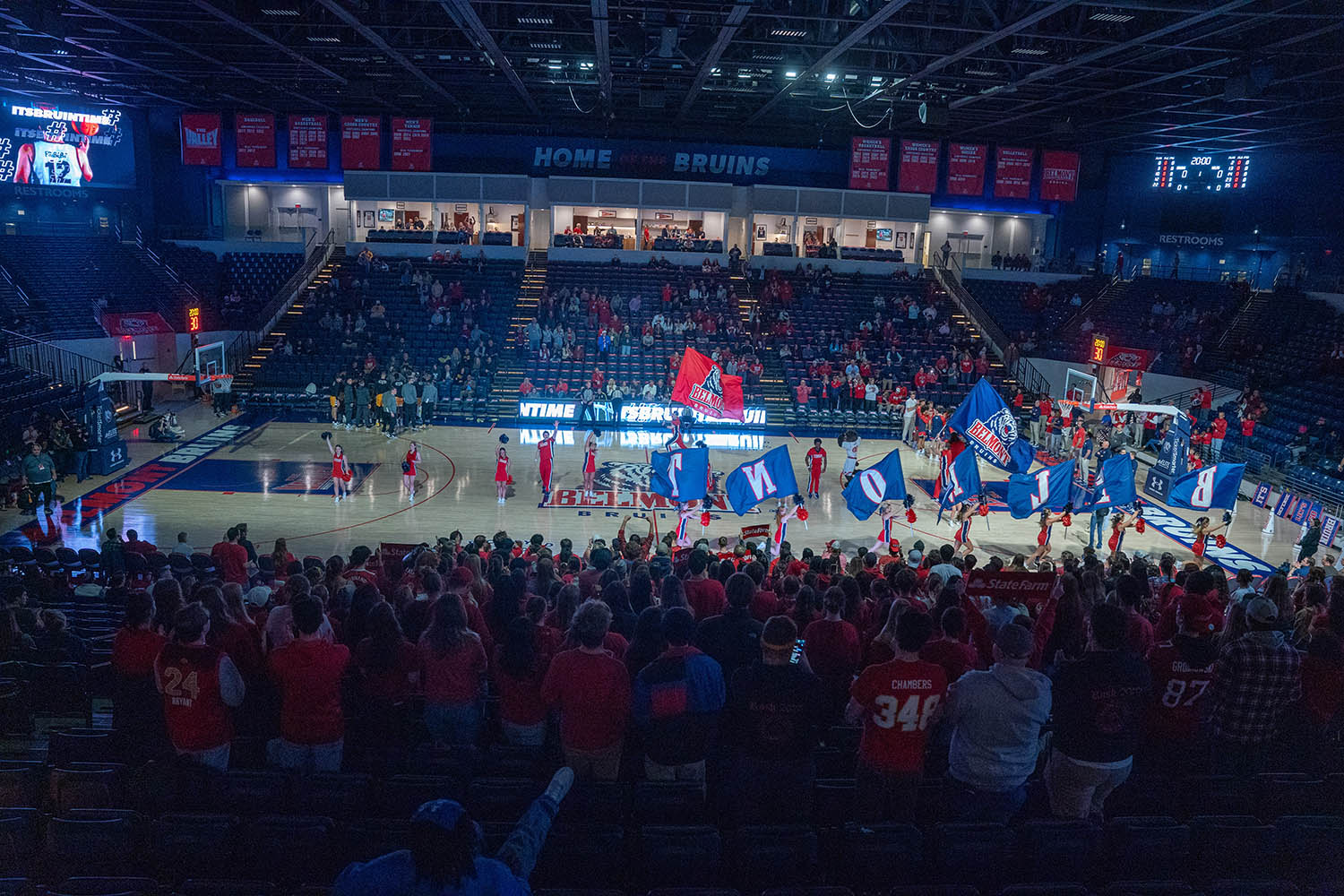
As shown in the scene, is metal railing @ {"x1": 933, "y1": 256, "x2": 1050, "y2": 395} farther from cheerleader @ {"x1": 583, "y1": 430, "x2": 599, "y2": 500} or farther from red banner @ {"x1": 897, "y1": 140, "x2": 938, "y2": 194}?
cheerleader @ {"x1": 583, "y1": 430, "x2": 599, "y2": 500}

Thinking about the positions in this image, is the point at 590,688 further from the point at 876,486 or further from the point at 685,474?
the point at 876,486

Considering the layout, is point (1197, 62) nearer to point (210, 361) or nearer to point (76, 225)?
point (210, 361)

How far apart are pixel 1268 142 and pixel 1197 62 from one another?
53.2ft

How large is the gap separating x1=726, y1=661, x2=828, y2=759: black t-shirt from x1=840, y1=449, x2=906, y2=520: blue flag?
10.2 m

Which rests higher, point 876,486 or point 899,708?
point 899,708

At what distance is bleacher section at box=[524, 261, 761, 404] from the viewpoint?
31.4 metres

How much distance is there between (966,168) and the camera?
3341cm

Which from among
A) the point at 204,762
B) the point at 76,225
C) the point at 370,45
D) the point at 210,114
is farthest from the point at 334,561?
the point at 76,225

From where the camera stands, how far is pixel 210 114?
111 feet

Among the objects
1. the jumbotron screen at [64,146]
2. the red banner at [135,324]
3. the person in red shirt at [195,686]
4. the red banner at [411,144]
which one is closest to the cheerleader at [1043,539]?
the person in red shirt at [195,686]

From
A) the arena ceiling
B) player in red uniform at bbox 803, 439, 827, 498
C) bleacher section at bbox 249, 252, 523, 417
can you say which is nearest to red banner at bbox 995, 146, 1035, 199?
the arena ceiling

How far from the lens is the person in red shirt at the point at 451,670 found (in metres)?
5.84

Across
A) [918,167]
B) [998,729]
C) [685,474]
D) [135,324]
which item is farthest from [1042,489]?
[135,324]

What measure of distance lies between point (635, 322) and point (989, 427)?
21193 millimetres
